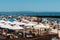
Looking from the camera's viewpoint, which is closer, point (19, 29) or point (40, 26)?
point (19, 29)

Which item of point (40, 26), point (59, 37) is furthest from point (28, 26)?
point (59, 37)

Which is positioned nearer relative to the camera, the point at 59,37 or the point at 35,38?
the point at 35,38

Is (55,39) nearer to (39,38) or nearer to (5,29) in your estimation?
(39,38)

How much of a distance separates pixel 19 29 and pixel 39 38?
12.1 feet

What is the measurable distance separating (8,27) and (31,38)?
4.35 meters

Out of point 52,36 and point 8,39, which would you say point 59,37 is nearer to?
point 52,36

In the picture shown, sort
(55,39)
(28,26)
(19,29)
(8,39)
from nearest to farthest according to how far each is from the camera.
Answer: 1. (8,39)
2. (55,39)
3. (19,29)
4. (28,26)

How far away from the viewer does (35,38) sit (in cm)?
1074

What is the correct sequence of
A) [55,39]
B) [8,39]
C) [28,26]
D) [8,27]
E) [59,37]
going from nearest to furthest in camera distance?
[8,39] → [55,39] → [59,37] → [8,27] → [28,26]

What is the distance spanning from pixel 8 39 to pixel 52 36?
2.47 metres

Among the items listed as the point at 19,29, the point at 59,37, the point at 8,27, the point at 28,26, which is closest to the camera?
the point at 59,37

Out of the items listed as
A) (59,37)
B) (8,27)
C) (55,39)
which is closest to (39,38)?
(55,39)

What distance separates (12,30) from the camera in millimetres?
14430


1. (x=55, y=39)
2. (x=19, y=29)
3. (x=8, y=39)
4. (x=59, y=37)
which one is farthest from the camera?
(x=19, y=29)
